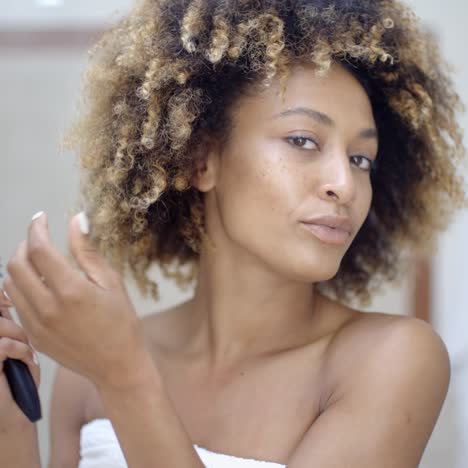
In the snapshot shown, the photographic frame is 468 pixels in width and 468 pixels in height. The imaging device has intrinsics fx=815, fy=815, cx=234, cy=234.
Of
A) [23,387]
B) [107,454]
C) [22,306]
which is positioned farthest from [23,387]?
[107,454]

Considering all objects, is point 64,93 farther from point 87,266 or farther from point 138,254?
point 87,266

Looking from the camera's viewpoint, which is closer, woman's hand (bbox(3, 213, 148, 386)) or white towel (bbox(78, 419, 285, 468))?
woman's hand (bbox(3, 213, 148, 386))

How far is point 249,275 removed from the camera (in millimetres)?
1438

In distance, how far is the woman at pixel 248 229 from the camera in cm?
107

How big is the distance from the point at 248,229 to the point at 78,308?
391mm

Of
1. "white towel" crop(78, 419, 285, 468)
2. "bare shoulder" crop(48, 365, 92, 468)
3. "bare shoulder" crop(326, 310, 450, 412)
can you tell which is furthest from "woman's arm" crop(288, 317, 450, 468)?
"bare shoulder" crop(48, 365, 92, 468)

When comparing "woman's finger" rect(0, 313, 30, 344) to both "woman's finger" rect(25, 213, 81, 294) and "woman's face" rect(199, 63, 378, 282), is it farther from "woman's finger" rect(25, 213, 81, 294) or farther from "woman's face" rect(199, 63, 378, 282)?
"woman's face" rect(199, 63, 378, 282)

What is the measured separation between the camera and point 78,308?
3.31 feet

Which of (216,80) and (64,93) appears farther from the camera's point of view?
(64,93)

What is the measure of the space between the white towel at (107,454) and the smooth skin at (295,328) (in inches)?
1.1

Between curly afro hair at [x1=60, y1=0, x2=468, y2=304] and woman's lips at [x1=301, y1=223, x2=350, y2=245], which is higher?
curly afro hair at [x1=60, y1=0, x2=468, y2=304]

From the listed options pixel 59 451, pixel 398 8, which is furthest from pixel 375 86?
pixel 59 451

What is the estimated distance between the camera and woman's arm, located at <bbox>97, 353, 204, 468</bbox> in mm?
1053

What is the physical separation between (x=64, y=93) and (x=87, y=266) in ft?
3.97
